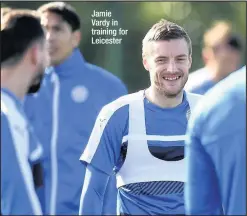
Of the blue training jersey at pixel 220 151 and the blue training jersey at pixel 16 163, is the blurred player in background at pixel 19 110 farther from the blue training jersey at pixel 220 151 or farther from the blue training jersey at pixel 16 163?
the blue training jersey at pixel 220 151

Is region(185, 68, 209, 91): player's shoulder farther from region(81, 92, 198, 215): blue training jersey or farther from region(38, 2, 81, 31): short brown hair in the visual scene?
region(81, 92, 198, 215): blue training jersey

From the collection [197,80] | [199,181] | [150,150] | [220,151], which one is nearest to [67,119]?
[197,80]

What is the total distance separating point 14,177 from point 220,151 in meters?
0.93

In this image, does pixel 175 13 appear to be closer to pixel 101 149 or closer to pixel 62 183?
pixel 62 183

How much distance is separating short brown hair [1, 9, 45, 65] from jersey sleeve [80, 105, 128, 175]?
976 millimetres

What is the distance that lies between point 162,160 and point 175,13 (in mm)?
5960

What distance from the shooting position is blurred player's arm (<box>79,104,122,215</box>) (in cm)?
593

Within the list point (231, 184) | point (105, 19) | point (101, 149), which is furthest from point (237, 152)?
point (105, 19)

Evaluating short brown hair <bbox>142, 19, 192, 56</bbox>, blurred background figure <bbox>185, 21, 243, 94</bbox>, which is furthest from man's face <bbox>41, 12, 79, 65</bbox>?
short brown hair <bbox>142, 19, 192, 56</bbox>

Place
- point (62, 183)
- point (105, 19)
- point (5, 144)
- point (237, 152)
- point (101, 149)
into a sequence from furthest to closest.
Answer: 1. point (105, 19)
2. point (62, 183)
3. point (101, 149)
4. point (5, 144)
5. point (237, 152)

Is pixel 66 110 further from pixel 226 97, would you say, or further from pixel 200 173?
pixel 226 97

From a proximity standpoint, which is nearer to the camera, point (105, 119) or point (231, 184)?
point (231, 184)

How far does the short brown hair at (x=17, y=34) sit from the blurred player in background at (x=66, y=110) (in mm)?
2625

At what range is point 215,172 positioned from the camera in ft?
13.5
